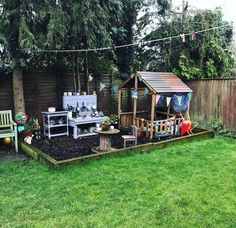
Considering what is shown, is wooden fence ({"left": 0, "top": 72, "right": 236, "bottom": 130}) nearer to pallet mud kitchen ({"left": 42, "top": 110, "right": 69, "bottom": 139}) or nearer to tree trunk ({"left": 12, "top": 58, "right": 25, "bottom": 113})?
tree trunk ({"left": 12, "top": 58, "right": 25, "bottom": 113})

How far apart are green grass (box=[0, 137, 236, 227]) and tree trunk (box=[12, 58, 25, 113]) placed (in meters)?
2.09

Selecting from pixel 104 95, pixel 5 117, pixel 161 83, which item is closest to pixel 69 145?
pixel 5 117

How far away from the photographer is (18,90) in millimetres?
6262

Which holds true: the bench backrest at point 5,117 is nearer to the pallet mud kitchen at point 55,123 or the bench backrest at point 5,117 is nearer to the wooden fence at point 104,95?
the wooden fence at point 104,95

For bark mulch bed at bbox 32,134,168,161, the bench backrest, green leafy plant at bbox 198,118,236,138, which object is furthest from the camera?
green leafy plant at bbox 198,118,236,138

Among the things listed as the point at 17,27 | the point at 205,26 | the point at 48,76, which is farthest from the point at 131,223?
the point at 205,26

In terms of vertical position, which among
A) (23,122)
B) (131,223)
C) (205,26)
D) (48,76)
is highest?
(205,26)

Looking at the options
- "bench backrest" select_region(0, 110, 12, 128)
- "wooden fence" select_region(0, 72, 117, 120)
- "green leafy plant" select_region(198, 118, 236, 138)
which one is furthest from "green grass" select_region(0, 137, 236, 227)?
"wooden fence" select_region(0, 72, 117, 120)

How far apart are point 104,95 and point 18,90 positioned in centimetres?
297

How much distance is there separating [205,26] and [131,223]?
7.66m

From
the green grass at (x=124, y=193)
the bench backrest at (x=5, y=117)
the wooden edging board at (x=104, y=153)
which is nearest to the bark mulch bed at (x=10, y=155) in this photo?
the wooden edging board at (x=104, y=153)

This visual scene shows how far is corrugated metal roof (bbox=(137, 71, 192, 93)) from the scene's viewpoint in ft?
21.1

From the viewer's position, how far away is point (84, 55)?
25.3ft

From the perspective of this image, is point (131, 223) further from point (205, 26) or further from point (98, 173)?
point (205, 26)
